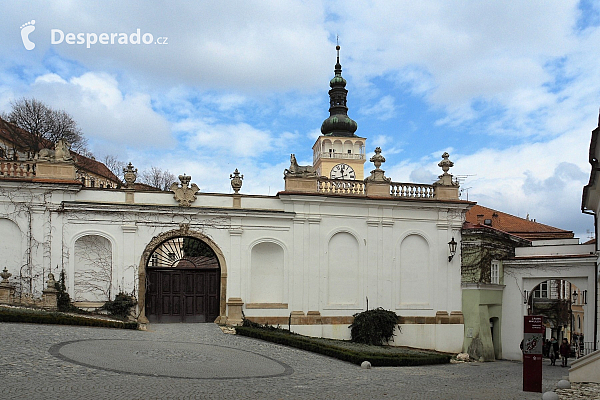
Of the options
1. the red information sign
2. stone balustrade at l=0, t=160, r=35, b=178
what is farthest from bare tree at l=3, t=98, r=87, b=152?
the red information sign

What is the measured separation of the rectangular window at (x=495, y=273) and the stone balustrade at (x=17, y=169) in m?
22.1

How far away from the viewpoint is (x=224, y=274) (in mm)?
26250

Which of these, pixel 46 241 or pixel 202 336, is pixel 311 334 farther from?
pixel 46 241

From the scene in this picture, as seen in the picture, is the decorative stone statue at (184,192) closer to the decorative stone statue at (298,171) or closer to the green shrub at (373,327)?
the decorative stone statue at (298,171)

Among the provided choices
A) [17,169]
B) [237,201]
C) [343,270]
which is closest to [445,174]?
[343,270]

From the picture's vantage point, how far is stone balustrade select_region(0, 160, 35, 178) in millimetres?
24500

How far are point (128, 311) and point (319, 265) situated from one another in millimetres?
8799

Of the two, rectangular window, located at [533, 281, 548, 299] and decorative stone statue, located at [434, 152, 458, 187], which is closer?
decorative stone statue, located at [434, 152, 458, 187]

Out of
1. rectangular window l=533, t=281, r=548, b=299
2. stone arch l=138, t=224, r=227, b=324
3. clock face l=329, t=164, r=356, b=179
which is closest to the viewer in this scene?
stone arch l=138, t=224, r=227, b=324

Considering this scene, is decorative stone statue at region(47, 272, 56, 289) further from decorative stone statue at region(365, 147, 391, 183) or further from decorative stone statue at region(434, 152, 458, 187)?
decorative stone statue at region(434, 152, 458, 187)

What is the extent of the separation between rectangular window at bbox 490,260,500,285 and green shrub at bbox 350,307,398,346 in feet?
19.6

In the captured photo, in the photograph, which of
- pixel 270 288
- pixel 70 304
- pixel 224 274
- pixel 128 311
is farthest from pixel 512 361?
pixel 70 304

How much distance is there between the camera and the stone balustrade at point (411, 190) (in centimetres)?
2922

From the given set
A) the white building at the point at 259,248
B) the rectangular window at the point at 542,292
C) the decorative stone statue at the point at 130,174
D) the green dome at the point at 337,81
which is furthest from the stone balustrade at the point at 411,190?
the green dome at the point at 337,81
